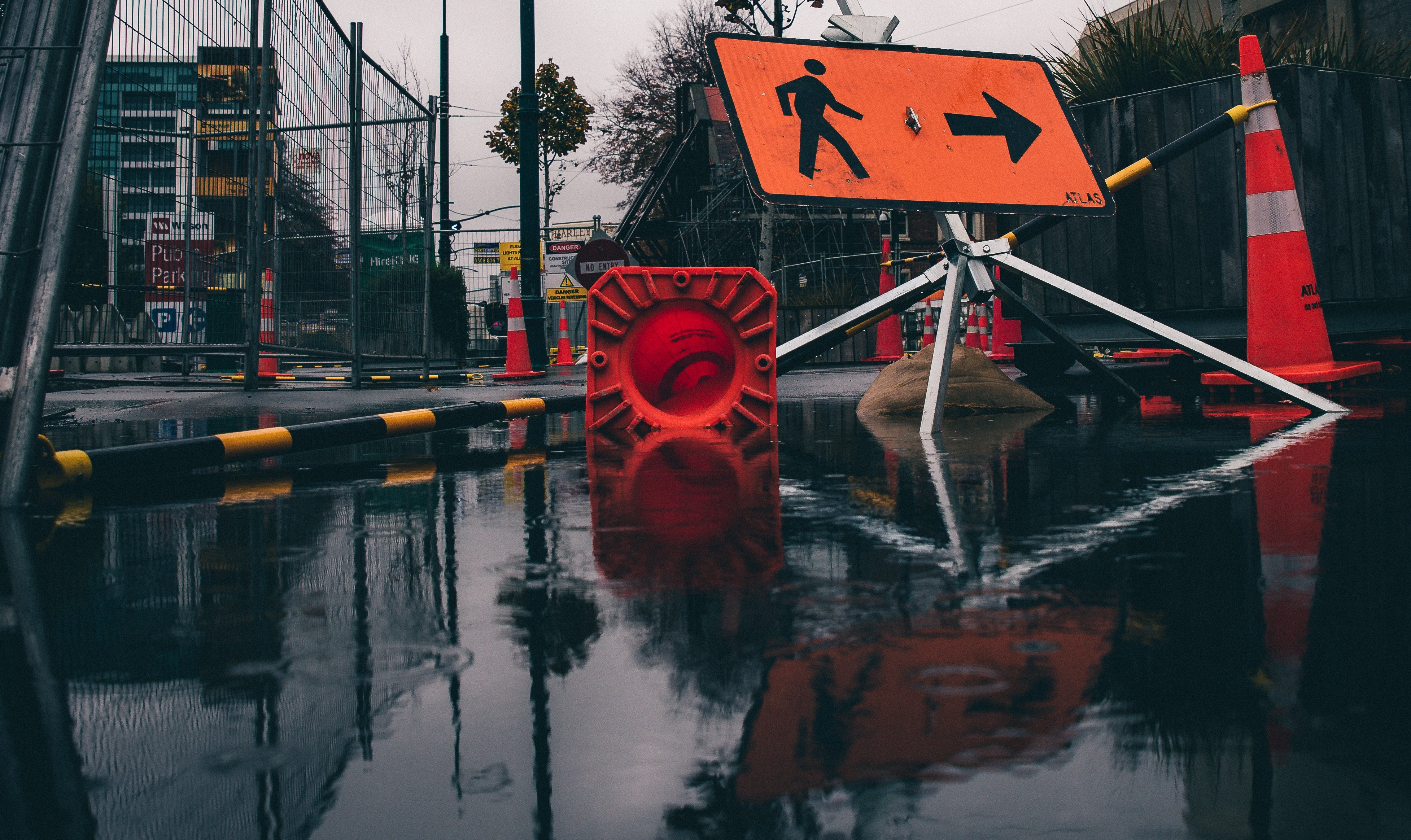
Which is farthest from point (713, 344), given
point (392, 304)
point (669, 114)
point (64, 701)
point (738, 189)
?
point (669, 114)

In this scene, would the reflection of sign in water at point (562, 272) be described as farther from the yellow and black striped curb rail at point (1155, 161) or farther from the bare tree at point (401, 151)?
the yellow and black striped curb rail at point (1155, 161)

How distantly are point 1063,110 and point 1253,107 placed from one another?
1.72 metres

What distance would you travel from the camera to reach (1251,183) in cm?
810

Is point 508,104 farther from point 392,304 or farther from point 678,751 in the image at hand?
point 678,751

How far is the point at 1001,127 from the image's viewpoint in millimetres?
6824

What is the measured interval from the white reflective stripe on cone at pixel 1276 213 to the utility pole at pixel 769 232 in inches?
638

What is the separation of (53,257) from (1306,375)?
7.31m

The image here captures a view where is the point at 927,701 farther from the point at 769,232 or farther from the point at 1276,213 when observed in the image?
the point at 769,232

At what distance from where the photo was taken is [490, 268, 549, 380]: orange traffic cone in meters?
15.3

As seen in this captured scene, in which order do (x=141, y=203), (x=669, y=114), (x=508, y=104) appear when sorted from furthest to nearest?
(x=669, y=114)
(x=508, y=104)
(x=141, y=203)

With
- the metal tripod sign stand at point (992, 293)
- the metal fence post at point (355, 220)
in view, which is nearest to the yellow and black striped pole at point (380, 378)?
the metal fence post at point (355, 220)

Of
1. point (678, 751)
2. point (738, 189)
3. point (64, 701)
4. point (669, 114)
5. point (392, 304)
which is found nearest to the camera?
point (678, 751)

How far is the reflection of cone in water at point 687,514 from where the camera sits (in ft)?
9.30

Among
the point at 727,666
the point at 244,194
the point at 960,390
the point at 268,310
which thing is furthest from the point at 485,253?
A: the point at 727,666
